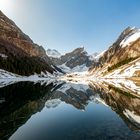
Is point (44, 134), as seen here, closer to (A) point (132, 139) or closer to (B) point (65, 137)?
(B) point (65, 137)

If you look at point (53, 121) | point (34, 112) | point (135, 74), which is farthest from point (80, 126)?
point (135, 74)

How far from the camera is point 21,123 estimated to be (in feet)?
95.9

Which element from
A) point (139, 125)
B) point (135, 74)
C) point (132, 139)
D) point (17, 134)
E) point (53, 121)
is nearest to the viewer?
point (132, 139)

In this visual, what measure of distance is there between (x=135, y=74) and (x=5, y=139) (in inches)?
6501

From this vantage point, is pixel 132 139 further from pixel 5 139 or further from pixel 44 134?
pixel 5 139

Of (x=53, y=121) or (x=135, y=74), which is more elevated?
(x=135, y=74)

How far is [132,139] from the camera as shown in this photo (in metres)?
21.7

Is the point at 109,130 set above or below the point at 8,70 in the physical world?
below

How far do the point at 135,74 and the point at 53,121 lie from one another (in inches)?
6087

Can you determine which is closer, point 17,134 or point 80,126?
point 17,134

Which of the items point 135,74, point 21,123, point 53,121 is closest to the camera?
point 21,123

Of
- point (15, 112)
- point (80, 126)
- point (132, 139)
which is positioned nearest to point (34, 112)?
point (15, 112)

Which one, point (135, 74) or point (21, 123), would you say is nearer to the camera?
point (21, 123)

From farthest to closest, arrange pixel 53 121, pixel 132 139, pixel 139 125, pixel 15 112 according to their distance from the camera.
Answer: pixel 15 112 → pixel 53 121 → pixel 139 125 → pixel 132 139
